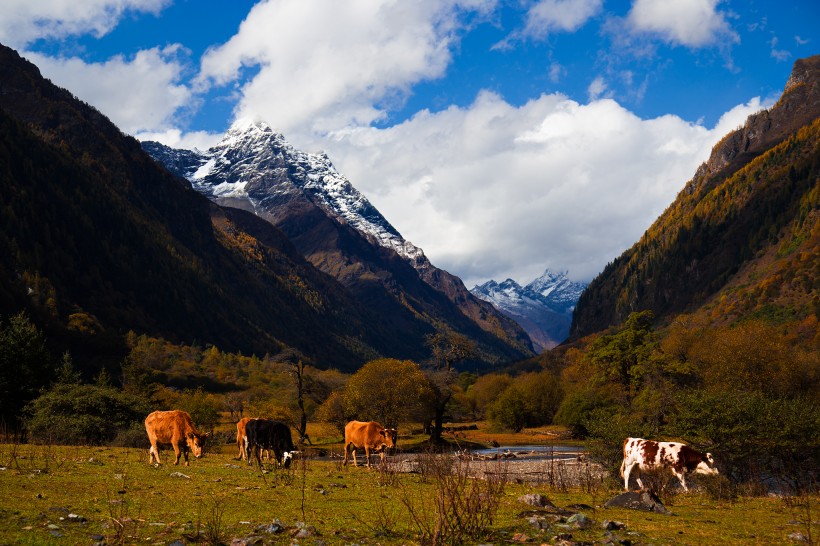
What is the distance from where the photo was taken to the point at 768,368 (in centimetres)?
6800

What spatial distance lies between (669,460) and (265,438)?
19828mm

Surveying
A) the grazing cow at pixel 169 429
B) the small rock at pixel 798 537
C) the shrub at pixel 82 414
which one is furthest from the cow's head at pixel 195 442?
the small rock at pixel 798 537

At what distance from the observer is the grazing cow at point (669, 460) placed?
28641 mm

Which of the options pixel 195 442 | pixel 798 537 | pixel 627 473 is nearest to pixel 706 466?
pixel 627 473

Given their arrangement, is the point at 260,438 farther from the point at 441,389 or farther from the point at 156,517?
the point at 441,389

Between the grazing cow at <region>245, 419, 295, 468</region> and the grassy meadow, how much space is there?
4087mm

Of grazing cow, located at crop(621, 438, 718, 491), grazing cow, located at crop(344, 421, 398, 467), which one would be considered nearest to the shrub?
grazing cow, located at crop(344, 421, 398, 467)

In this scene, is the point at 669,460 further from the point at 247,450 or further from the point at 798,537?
the point at 247,450

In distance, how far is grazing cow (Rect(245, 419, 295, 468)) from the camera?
103 feet

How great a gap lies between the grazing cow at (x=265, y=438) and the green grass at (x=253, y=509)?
173 inches

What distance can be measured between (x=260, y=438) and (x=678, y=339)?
94.3 m

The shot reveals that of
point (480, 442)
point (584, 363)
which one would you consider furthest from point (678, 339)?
point (480, 442)

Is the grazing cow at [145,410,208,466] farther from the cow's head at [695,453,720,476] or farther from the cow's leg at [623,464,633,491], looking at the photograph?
the cow's head at [695,453,720,476]

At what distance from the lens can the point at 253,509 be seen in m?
17.3
